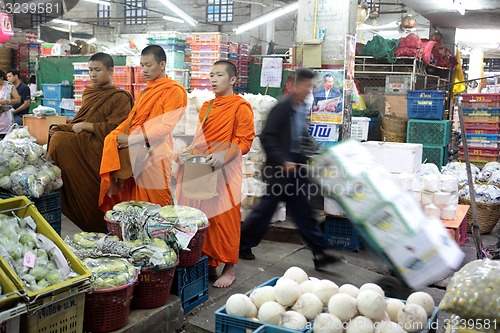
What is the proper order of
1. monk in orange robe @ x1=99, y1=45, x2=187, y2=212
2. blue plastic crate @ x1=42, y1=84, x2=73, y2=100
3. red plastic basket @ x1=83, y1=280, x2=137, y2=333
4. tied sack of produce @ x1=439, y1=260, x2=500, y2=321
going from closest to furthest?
tied sack of produce @ x1=439, y1=260, x2=500, y2=321
red plastic basket @ x1=83, y1=280, x2=137, y2=333
monk in orange robe @ x1=99, y1=45, x2=187, y2=212
blue plastic crate @ x1=42, y1=84, x2=73, y2=100

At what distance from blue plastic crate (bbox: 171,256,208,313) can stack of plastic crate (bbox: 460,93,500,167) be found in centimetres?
687

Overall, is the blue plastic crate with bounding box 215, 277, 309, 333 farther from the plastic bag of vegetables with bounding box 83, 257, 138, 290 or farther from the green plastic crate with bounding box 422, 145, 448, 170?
the green plastic crate with bounding box 422, 145, 448, 170

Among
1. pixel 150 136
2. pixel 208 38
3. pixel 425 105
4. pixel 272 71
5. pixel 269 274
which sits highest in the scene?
pixel 208 38

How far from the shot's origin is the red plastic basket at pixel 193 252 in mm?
3809

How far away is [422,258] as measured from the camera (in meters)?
2.82

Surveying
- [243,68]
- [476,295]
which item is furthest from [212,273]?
[243,68]

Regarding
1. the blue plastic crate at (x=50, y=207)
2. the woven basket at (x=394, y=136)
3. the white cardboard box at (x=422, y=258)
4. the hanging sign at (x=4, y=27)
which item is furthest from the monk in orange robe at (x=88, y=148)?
the woven basket at (x=394, y=136)

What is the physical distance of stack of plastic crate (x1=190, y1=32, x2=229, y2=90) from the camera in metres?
11.4

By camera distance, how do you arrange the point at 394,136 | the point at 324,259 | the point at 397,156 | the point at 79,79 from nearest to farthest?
the point at 324,259, the point at 397,156, the point at 394,136, the point at 79,79

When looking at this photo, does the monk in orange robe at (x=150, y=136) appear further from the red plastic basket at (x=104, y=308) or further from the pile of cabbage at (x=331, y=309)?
the pile of cabbage at (x=331, y=309)

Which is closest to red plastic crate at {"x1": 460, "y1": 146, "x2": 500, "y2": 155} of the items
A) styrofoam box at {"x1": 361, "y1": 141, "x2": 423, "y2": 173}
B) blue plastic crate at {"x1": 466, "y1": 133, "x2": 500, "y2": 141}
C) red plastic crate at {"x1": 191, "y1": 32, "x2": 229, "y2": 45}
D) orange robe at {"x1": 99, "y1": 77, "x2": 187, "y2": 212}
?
blue plastic crate at {"x1": 466, "y1": 133, "x2": 500, "y2": 141}

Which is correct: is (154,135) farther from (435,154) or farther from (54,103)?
(54,103)

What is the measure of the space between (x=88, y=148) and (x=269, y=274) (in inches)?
79.6

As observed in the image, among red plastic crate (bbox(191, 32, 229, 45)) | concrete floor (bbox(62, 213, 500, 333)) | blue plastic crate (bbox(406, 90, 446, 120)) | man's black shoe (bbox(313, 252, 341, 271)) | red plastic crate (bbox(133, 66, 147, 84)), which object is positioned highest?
red plastic crate (bbox(191, 32, 229, 45))
